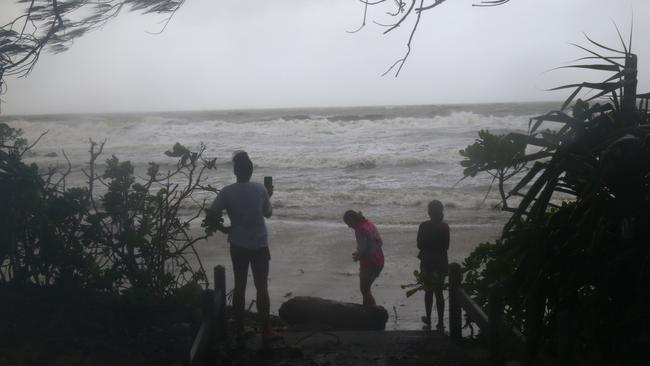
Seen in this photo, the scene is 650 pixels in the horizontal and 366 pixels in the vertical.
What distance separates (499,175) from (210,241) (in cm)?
920

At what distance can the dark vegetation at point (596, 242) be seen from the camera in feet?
10.7

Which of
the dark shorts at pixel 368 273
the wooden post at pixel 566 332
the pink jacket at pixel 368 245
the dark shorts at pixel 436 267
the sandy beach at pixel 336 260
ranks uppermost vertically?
the wooden post at pixel 566 332

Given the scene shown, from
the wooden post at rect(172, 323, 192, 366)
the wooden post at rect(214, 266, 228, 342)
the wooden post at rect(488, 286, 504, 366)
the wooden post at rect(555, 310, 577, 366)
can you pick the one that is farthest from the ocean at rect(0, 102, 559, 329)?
the wooden post at rect(555, 310, 577, 366)

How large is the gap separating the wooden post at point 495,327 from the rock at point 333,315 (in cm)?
223

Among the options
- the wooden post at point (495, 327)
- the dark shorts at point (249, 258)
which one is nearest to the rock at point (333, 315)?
the dark shorts at point (249, 258)

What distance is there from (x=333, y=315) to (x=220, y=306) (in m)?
1.79

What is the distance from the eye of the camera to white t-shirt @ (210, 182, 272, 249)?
18.4ft

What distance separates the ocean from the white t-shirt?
71.2 inches

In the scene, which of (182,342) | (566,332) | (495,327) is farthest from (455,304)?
(182,342)

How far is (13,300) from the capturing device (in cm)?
519

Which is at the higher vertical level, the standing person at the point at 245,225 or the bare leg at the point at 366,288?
the standing person at the point at 245,225

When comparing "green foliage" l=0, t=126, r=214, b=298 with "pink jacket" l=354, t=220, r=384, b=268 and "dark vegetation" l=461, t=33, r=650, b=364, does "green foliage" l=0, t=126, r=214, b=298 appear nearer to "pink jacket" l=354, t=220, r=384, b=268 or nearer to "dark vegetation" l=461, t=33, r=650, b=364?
"pink jacket" l=354, t=220, r=384, b=268

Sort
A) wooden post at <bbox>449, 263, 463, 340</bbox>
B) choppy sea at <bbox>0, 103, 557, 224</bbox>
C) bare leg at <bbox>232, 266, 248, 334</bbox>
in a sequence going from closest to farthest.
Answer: wooden post at <bbox>449, 263, 463, 340</bbox>
bare leg at <bbox>232, 266, 248, 334</bbox>
choppy sea at <bbox>0, 103, 557, 224</bbox>

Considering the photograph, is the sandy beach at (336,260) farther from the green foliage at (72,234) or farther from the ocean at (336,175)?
the green foliage at (72,234)
